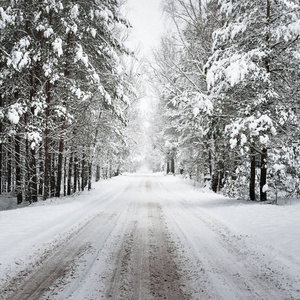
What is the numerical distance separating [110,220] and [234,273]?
4.62m

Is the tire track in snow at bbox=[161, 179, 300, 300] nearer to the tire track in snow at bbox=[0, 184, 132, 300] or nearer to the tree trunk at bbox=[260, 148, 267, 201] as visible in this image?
the tire track in snow at bbox=[0, 184, 132, 300]

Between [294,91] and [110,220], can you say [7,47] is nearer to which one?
[110,220]

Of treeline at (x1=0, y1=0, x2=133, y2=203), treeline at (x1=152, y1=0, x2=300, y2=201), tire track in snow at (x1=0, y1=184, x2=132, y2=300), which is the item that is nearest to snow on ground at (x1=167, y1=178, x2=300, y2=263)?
treeline at (x1=152, y1=0, x2=300, y2=201)

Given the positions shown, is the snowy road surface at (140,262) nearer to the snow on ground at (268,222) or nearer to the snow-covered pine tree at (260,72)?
the snow on ground at (268,222)

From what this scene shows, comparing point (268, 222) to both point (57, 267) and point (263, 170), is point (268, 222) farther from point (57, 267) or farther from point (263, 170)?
point (57, 267)

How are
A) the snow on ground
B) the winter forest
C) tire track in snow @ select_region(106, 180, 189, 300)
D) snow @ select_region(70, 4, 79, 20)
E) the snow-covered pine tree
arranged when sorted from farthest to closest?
snow @ select_region(70, 4, 79, 20)
the winter forest
the snow-covered pine tree
the snow on ground
tire track in snow @ select_region(106, 180, 189, 300)

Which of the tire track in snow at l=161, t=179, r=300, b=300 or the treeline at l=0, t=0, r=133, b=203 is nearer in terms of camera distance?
the tire track in snow at l=161, t=179, r=300, b=300

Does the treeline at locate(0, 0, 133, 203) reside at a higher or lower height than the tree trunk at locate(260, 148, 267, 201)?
higher

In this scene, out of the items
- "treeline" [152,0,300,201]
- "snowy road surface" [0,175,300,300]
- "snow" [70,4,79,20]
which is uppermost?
"snow" [70,4,79,20]

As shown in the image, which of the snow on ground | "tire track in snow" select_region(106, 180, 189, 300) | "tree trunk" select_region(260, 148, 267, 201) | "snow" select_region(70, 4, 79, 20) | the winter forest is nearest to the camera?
"tire track in snow" select_region(106, 180, 189, 300)

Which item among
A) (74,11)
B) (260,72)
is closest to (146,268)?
(260,72)

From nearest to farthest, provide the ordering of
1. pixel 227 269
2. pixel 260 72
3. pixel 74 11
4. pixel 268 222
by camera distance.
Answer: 1. pixel 227 269
2. pixel 268 222
3. pixel 260 72
4. pixel 74 11

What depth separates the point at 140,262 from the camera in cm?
429

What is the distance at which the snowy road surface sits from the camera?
3.27 m
